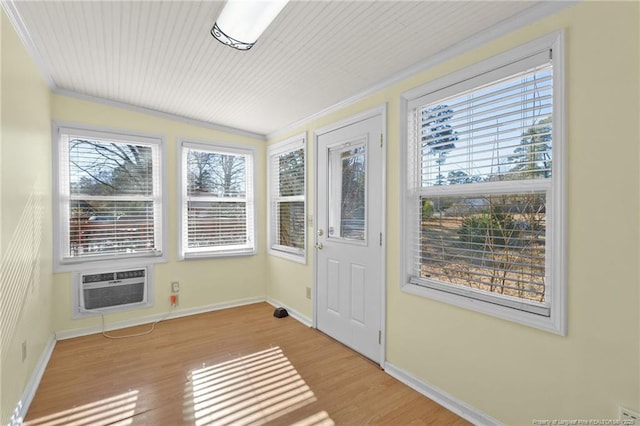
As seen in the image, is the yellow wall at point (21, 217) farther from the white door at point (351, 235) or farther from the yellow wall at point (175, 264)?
the white door at point (351, 235)

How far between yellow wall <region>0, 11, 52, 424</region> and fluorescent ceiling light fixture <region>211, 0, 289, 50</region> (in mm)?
1161

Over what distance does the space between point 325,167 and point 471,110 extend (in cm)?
152

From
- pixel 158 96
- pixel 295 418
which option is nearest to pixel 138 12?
pixel 158 96

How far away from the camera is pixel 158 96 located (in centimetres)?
302

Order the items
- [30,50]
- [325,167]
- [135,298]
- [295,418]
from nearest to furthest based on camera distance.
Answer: [295,418], [30,50], [325,167], [135,298]

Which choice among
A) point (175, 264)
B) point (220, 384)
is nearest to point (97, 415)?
point (220, 384)

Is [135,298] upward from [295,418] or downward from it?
upward

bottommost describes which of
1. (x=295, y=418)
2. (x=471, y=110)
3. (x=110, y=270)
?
(x=295, y=418)

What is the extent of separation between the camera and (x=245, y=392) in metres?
2.21

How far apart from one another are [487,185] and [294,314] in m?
2.63

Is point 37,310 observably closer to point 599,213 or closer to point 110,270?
point 110,270

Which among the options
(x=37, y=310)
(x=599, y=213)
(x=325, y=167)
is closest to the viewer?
(x=599, y=213)

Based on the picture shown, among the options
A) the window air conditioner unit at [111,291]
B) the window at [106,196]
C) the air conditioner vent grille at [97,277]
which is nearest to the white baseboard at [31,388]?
the window air conditioner unit at [111,291]

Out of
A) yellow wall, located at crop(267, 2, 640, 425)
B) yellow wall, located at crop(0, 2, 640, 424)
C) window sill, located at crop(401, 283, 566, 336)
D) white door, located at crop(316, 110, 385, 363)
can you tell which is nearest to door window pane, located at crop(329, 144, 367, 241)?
white door, located at crop(316, 110, 385, 363)
